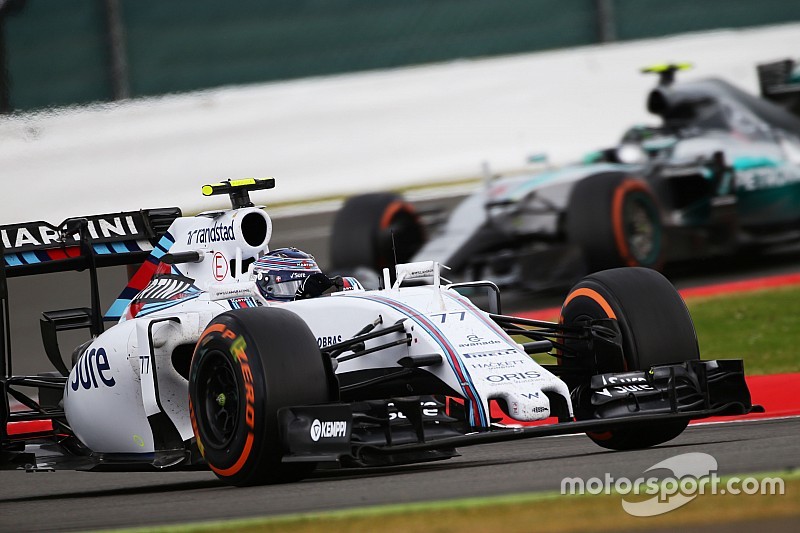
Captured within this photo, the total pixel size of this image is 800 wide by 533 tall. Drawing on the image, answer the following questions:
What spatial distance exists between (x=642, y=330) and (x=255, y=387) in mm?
2305

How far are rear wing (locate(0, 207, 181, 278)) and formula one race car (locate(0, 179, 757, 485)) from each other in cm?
2

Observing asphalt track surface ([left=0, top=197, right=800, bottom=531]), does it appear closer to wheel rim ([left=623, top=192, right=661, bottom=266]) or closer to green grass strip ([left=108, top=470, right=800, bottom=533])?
green grass strip ([left=108, top=470, right=800, bottom=533])

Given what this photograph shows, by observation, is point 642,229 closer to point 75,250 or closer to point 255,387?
point 75,250

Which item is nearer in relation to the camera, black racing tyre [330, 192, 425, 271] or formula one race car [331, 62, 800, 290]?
formula one race car [331, 62, 800, 290]

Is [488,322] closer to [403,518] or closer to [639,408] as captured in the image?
[639,408]

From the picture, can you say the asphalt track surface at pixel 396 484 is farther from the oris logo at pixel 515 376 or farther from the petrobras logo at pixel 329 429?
the oris logo at pixel 515 376

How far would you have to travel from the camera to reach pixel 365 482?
25.0 feet

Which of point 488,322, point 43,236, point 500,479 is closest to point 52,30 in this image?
point 43,236

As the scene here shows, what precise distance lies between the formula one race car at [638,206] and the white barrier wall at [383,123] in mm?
3118

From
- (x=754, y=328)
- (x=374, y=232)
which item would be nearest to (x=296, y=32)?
(x=374, y=232)

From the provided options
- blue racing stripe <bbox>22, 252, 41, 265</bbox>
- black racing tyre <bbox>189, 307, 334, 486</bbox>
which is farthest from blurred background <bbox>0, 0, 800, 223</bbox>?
black racing tyre <bbox>189, 307, 334, 486</bbox>

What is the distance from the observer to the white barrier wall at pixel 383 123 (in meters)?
19.0

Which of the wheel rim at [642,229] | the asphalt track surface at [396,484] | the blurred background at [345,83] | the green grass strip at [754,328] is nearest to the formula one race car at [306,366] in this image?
the asphalt track surface at [396,484]

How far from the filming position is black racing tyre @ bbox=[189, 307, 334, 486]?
755cm
